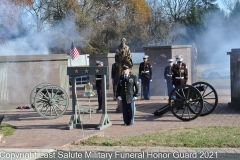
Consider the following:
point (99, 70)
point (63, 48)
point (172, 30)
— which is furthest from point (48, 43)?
point (172, 30)

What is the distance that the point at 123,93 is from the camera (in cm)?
1084

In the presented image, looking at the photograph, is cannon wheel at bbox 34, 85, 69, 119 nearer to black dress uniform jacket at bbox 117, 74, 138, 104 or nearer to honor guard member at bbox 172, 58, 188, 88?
black dress uniform jacket at bbox 117, 74, 138, 104

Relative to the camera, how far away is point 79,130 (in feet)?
33.9

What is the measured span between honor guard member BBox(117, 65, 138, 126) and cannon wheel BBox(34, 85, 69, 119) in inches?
86.6

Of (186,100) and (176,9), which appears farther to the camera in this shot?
(176,9)

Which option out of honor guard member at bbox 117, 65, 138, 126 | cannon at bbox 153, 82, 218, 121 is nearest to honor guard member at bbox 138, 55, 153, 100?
cannon at bbox 153, 82, 218, 121

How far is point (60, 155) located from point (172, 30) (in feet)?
Answer: 57.2

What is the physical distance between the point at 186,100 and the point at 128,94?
1564 mm

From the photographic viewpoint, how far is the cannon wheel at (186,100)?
11141mm

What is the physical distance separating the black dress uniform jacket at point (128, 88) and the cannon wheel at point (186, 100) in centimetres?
105

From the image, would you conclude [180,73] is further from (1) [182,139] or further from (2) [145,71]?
(1) [182,139]

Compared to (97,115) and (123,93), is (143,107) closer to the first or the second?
(97,115)

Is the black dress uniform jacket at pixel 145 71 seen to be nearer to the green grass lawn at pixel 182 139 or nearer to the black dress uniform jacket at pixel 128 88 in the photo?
the black dress uniform jacket at pixel 128 88

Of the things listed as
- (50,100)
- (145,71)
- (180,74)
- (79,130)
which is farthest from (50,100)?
(145,71)
